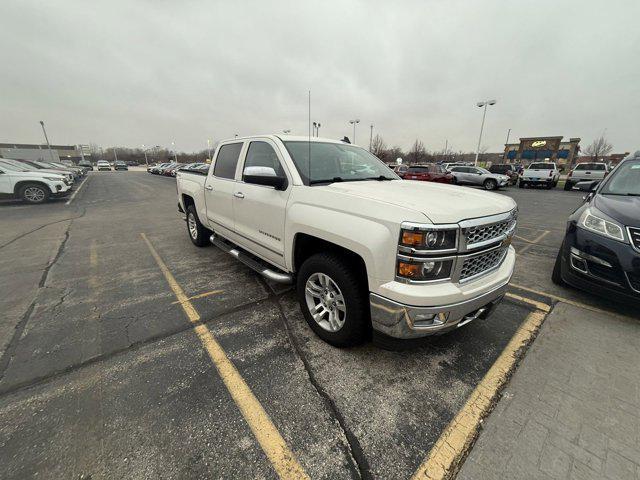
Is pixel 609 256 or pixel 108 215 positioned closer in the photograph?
pixel 609 256

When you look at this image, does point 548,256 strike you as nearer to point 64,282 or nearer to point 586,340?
point 586,340

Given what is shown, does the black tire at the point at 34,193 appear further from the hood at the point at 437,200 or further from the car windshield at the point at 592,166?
the car windshield at the point at 592,166

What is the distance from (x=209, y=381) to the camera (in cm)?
228

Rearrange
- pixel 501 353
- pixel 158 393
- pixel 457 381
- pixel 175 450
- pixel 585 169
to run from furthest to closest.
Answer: pixel 585 169 < pixel 501 353 < pixel 457 381 < pixel 158 393 < pixel 175 450

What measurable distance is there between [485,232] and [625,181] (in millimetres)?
3474

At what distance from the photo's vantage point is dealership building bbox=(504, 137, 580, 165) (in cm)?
5106

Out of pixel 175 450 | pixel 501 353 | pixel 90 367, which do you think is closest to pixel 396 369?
pixel 501 353

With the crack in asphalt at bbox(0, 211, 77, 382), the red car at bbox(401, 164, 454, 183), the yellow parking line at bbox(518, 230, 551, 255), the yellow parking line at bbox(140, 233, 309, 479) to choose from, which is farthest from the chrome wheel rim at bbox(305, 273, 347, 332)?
the red car at bbox(401, 164, 454, 183)

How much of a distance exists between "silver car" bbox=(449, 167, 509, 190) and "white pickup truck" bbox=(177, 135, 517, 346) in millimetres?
19979

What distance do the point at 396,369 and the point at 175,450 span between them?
5.59ft

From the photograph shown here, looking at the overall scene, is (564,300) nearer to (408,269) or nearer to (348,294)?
(408,269)

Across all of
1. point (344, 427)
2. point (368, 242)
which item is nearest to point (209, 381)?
point (344, 427)

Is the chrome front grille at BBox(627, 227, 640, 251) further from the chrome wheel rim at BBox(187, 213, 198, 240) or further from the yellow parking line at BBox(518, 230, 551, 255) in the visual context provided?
the chrome wheel rim at BBox(187, 213, 198, 240)

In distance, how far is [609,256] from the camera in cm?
300
